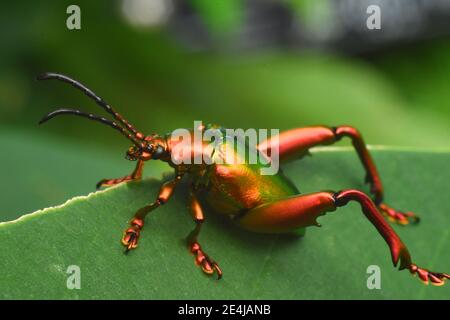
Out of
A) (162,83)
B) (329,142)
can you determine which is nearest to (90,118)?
(329,142)

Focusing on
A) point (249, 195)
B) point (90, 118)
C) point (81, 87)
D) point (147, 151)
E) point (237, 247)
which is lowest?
point (237, 247)

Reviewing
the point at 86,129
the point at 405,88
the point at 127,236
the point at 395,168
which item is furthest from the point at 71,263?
the point at 405,88

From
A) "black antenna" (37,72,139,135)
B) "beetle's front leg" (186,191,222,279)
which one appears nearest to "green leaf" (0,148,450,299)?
"beetle's front leg" (186,191,222,279)

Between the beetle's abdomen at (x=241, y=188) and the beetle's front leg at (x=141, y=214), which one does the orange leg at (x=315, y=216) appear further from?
the beetle's front leg at (x=141, y=214)

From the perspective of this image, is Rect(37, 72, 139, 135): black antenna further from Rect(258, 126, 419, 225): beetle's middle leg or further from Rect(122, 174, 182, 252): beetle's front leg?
Rect(258, 126, 419, 225): beetle's middle leg

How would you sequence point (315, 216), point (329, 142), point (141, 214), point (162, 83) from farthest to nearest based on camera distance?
point (162, 83) → point (329, 142) → point (315, 216) → point (141, 214)

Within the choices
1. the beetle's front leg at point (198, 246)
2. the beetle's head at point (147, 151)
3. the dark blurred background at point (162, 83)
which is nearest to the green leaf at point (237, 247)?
the beetle's front leg at point (198, 246)

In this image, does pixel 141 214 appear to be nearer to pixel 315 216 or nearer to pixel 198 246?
pixel 198 246
